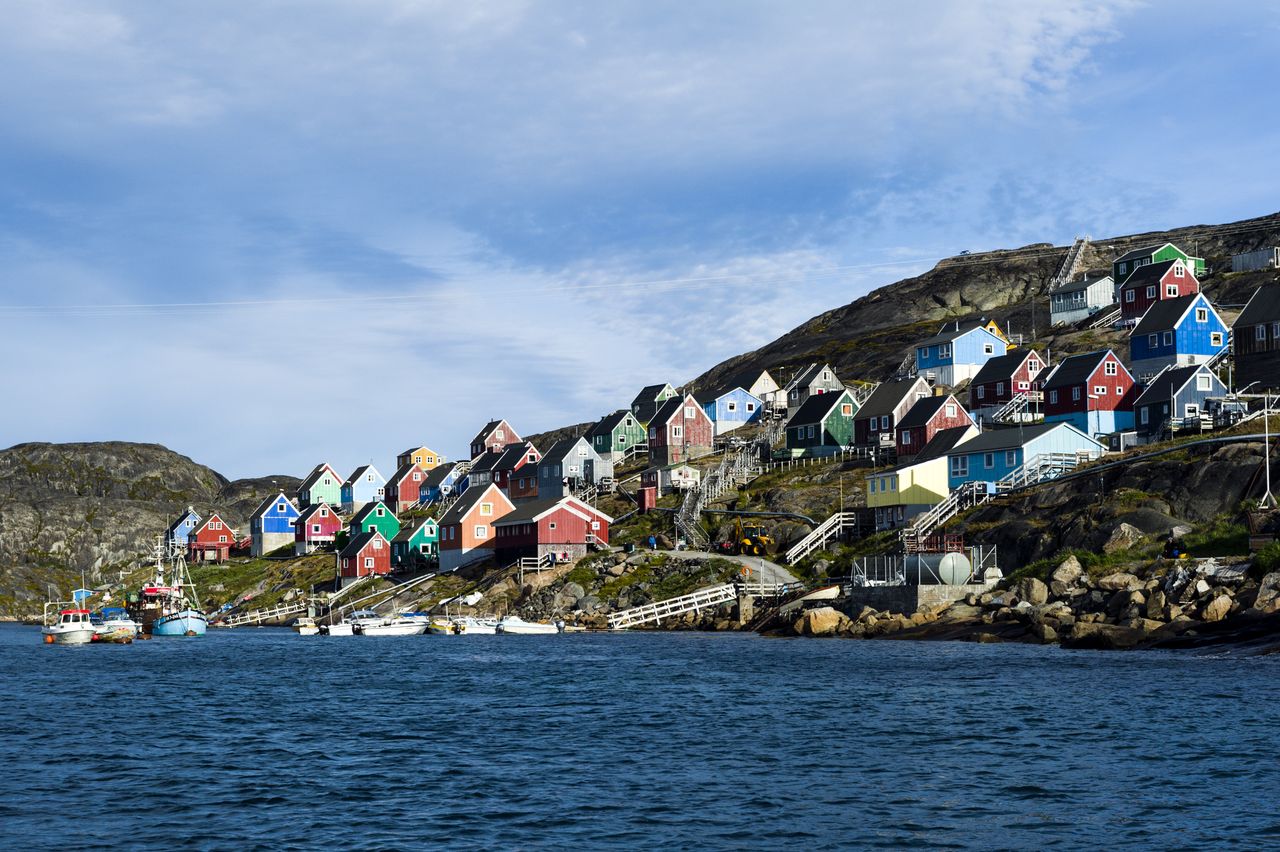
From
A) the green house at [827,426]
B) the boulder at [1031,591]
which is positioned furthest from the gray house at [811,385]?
the boulder at [1031,591]

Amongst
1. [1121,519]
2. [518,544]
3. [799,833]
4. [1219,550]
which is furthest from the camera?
[518,544]

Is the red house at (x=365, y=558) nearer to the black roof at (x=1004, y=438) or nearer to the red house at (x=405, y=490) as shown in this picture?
the red house at (x=405, y=490)

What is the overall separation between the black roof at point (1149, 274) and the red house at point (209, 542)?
126 m

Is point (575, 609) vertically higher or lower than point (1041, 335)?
lower

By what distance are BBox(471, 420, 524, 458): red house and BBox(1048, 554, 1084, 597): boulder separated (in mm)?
122338

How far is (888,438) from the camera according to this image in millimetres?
120312

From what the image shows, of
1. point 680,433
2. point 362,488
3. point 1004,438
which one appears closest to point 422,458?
point 362,488

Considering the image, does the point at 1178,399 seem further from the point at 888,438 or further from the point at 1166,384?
the point at 888,438

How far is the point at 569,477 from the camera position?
465 feet

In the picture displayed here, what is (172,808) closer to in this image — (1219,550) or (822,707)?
(822,707)

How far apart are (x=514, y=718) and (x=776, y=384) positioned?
122272mm

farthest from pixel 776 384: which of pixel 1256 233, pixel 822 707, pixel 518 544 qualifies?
pixel 822 707

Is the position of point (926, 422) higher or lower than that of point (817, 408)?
lower

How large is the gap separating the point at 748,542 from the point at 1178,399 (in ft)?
117
